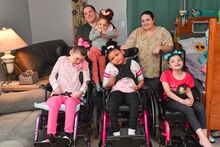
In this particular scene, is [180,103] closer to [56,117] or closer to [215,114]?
[215,114]

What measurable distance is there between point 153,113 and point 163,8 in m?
2.46

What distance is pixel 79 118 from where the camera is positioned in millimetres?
2734

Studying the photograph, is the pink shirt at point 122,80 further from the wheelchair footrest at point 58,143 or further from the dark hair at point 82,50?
the wheelchair footrest at point 58,143

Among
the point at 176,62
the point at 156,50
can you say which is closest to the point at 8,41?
the point at 156,50

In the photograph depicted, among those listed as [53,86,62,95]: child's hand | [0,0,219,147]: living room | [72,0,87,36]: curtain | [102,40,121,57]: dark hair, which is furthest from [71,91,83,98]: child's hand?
[72,0,87,36]: curtain

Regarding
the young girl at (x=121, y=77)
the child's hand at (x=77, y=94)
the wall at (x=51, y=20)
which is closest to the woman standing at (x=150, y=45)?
the young girl at (x=121, y=77)

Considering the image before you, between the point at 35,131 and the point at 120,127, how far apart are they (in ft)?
2.55

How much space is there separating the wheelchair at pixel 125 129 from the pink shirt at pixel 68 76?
0.93ft

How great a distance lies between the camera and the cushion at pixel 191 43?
12.8ft

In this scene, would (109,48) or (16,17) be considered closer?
(109,48)

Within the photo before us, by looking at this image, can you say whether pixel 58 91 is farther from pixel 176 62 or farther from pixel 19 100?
pixel 176 62

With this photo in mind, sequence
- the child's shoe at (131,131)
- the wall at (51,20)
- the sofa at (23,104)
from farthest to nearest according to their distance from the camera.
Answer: the wall at (51,20) < the child's shoe at (131,131) < the sofa at (23,104)

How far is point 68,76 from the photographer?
2.95 meters

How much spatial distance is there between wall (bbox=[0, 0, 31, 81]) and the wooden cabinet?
2.61m
